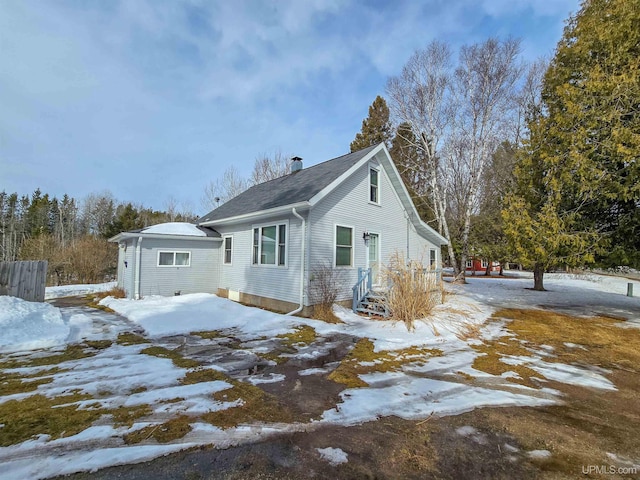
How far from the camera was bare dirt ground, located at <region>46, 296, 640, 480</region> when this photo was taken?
8.14ft

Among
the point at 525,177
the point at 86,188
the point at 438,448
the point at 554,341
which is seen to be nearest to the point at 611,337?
the point at 554,341

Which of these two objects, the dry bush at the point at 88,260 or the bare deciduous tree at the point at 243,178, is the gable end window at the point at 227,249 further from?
the bare deciduous tree at the point at 243,178

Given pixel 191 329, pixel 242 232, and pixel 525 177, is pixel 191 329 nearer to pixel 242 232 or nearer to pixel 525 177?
pixel 242 232

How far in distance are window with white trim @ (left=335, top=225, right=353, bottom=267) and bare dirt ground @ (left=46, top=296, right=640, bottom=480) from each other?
251 inches

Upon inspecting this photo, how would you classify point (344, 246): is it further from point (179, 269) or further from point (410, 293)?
point (179, 269)

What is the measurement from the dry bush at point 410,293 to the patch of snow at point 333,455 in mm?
5264

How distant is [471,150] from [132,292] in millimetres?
20525

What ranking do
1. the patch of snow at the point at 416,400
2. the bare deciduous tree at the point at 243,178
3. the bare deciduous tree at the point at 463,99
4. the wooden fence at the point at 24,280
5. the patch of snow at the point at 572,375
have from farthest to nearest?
the bare deciduous tree at the point at 243,178 < the bare deciduous tree at the point at 463,99 < the wooden fence at the point at 24,280 < the patch of snow at the point at 572,375 < the patch of snow at the point at 416,400

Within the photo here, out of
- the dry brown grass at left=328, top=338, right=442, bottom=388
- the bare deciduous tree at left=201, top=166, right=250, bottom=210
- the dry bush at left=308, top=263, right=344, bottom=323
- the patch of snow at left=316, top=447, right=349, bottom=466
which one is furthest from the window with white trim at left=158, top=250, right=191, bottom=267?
the bare deciduous tree at left=201, top=166, right=250, bottom=210

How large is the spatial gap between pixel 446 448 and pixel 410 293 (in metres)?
5.16

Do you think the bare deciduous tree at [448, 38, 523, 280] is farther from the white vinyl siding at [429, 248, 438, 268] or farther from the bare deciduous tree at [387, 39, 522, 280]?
the white vinyl siding at [429, 248, 438, 268]

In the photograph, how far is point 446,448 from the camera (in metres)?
2.83

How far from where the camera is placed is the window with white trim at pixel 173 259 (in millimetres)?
12227

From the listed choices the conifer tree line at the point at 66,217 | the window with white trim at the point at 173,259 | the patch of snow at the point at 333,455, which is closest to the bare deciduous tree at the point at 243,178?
the conifer tree line at the point at 66,217
